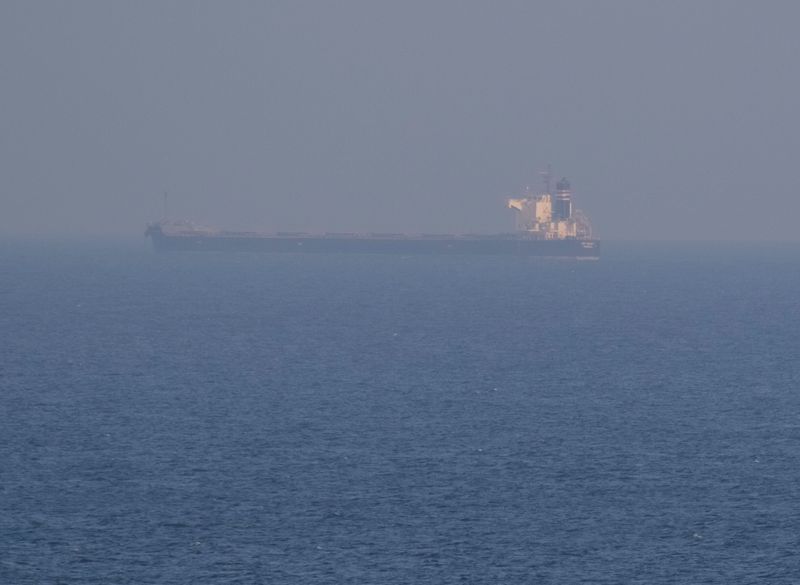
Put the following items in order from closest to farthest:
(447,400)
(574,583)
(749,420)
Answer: (574,583)
(749,420)
(447,400)

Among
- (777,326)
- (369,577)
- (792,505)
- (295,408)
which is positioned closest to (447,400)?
(295,408)

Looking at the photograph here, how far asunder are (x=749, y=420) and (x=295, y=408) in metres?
20.0

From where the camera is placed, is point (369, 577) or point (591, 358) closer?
point (369, 577)

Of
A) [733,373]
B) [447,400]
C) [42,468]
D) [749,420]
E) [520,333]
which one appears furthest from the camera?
[520,333]

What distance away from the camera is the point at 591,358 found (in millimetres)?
84312

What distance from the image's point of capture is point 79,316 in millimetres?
114438

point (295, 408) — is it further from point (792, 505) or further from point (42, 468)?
point (792, 505)

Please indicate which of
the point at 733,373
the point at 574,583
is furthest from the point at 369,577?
the point at 733,373

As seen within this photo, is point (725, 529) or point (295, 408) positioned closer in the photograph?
point (725, 529)

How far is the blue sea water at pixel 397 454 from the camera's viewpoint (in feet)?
122

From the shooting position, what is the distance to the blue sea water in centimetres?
3712

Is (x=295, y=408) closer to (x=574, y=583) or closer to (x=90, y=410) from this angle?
(x=90, y=410)

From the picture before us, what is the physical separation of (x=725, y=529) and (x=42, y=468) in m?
22.9

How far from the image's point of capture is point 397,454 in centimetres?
5078
